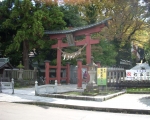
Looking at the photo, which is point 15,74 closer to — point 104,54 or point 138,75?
point 104,54

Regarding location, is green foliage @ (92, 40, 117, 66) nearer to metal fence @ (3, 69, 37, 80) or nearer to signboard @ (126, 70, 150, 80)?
signboard @ (126, 70, 150, 80)

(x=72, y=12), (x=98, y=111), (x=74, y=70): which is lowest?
(x=98, y=111)

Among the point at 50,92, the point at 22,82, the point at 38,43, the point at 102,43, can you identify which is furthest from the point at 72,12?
the point at 50,92

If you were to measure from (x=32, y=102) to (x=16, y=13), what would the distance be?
13825 millimetres

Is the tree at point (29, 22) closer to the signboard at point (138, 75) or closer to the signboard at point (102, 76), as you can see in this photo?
the signboard at point (102, 76)

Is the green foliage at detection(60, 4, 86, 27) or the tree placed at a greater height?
the green foliage at detection(60, 4, 86, 27)

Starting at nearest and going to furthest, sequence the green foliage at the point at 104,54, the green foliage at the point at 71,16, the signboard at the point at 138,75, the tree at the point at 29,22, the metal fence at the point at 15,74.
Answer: the signboard at the point at 138,75 < the tree at the point at 29,22 < the metal fence at the point at 15,74 < the green foliage at the point at 104,54 < the green foliage at the point at 71,16

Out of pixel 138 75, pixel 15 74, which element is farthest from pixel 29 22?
pixel 138 75

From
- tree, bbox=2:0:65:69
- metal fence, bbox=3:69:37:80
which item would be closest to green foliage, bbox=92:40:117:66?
tree, bbox=2:0:65:69

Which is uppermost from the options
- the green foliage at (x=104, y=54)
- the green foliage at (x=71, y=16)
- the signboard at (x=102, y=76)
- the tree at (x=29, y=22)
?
the green foliage at (x=71, y=16)

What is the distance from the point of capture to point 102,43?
28.2 m

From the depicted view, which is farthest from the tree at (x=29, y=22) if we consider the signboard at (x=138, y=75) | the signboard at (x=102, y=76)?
the signboard at (x=138, y=75)

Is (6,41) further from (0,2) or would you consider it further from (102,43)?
(102,43)

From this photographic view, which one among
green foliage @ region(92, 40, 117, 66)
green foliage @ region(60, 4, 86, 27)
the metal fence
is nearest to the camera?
the metal fence
